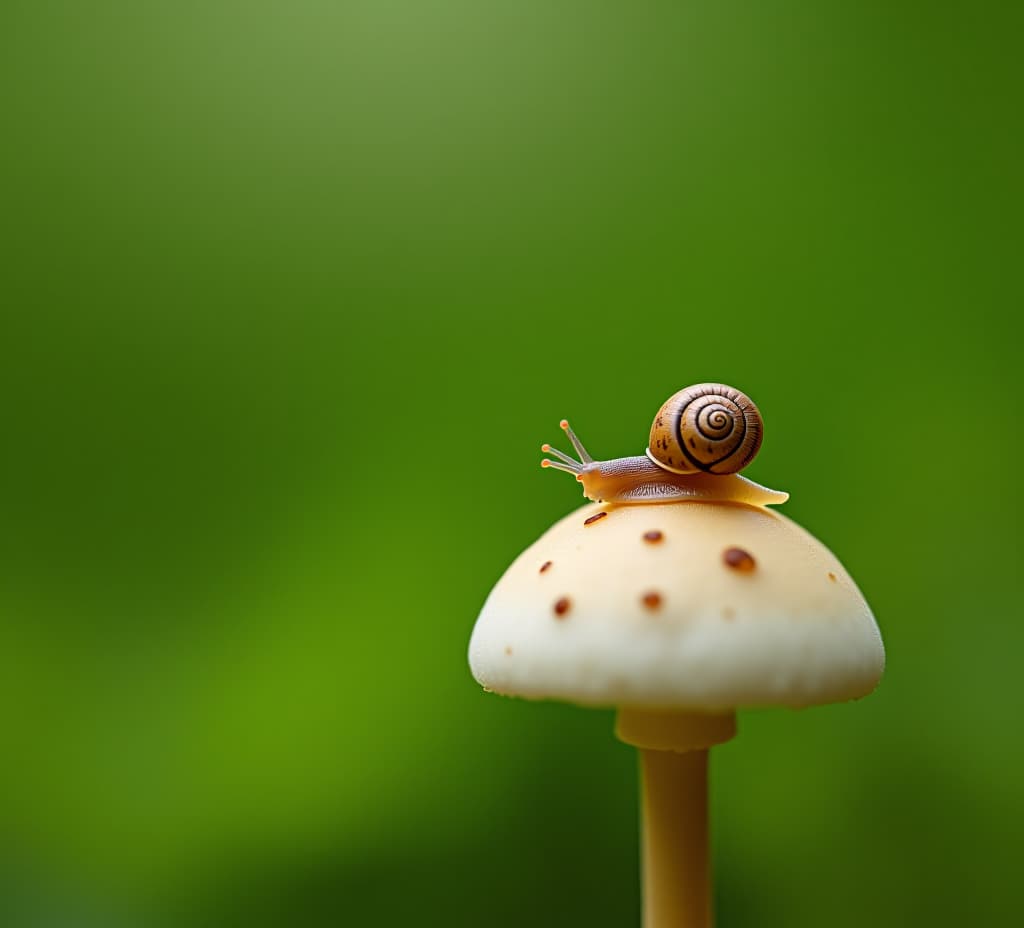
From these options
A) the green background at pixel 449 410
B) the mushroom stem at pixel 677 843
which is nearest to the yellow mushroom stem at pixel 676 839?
the mushroom stem at pixel 677 843

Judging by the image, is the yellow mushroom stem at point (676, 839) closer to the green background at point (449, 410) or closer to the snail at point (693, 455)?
the snail at point (693, 455)

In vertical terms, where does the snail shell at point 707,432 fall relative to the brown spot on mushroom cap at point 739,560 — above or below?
above

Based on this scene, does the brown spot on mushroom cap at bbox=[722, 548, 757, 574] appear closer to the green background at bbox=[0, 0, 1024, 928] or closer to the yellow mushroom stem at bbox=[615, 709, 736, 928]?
the yellow mushroom stem at bbox=[615, 709, 736, 928]

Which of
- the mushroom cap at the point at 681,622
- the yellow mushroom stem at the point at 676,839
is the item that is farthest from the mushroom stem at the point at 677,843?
the mushroom cap at the point at 681,622

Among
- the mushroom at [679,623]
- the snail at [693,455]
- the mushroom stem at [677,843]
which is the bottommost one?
the mushroom stem at [677,843]

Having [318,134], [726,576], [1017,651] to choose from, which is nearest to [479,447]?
[318,134]

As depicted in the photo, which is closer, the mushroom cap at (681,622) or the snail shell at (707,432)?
the mushroom cap at (681,622)

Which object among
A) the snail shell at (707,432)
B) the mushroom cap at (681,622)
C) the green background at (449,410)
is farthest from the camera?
the green background at (449,410)

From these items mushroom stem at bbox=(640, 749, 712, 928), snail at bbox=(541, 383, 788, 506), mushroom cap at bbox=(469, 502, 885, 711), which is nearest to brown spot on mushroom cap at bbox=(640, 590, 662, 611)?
mushroom cap at bbox=(469, 502, 885, 711)

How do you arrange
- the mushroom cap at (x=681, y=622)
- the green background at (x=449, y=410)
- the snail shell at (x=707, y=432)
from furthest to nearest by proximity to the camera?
the green background at (x=449, y=410)
the snail shell at (x=707, y=432)
the mushroom cap at (x=681, y=622)

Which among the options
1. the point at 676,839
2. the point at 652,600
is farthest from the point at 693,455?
the point at 676,839
